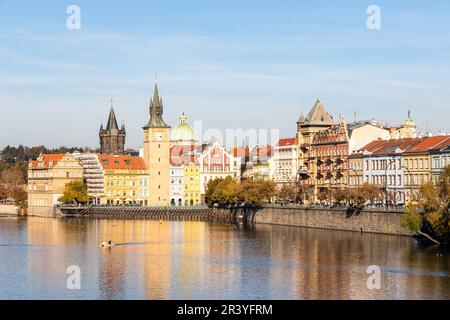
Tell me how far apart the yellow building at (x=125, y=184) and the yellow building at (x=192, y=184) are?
6.21 metres

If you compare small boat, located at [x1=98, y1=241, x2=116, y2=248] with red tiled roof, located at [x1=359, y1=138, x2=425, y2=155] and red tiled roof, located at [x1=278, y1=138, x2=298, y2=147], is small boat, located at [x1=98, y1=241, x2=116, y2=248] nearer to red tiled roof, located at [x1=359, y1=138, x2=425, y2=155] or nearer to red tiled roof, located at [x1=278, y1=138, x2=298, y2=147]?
red tiled roof, located at [x1=359, y1=138, x2=425, y2=155]

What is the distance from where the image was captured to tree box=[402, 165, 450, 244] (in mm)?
82500

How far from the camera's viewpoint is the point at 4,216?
166375 millimetres

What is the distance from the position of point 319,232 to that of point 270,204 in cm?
2593

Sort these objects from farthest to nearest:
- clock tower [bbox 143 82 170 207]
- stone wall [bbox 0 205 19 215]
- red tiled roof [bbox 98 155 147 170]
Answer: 1. red tiled roof [bbox 98 155 147 170]
2. stone wall [bbox 0 205 19 215]
3. clock tower [bbox 143 82 170 207]

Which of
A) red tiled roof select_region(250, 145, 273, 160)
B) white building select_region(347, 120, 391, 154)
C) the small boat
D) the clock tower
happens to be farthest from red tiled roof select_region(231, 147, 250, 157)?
the small boat

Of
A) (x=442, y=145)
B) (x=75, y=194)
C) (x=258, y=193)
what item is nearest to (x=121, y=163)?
(x=75, y=194)

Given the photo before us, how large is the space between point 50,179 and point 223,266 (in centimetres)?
10585

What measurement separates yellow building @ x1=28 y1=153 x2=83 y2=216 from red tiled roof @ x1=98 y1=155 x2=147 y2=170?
14.9 ft

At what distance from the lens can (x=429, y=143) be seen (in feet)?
362

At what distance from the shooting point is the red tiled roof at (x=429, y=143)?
108438 mm

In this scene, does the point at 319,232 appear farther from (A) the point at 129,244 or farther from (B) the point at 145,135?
(B) the point at 145,135
